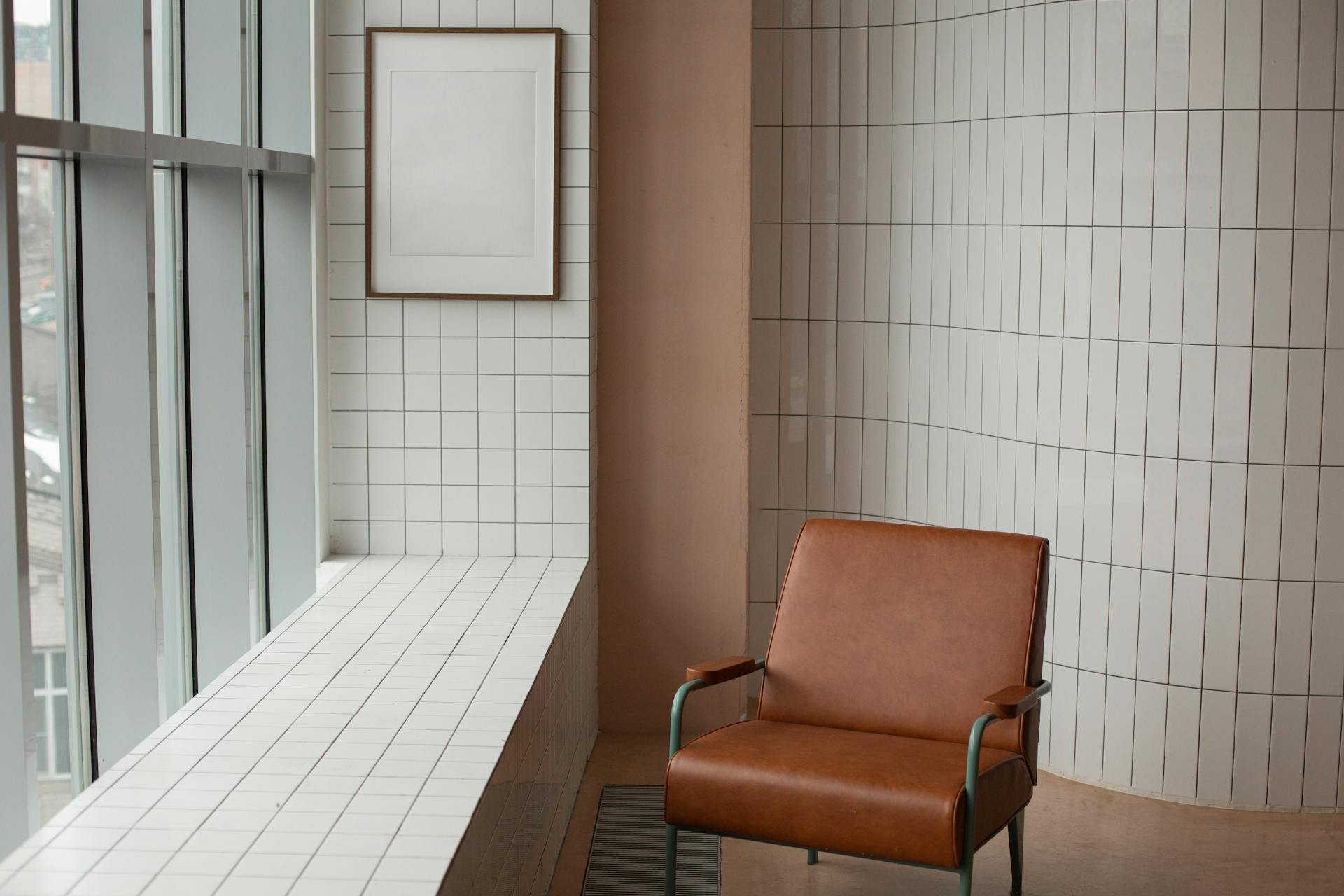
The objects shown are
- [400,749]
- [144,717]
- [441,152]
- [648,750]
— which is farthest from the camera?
[648,750]

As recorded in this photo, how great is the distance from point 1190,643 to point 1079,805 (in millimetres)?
564

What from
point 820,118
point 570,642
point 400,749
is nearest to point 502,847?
point 400,749

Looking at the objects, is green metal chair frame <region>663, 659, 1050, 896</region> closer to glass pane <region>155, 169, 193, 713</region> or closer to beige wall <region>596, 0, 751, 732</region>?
beige wall <region>596, 0, 751, 732</region>

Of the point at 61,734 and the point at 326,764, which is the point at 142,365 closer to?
the point at 61,734

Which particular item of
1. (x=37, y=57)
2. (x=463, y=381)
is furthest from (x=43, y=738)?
(x=463, y=381)

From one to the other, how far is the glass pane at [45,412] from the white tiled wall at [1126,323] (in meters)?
2.59

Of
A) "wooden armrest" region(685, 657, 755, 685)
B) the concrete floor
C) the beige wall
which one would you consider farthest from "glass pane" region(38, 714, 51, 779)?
the beige wall

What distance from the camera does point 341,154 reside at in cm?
386

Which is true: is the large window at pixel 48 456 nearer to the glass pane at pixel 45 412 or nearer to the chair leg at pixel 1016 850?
the glass pane at pixel 45 412

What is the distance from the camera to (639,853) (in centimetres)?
338

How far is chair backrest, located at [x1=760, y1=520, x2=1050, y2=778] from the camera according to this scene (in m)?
3.07

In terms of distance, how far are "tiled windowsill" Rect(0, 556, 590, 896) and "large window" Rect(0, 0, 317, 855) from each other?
0.21m

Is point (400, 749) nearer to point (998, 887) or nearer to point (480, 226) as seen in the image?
point (998, 887)

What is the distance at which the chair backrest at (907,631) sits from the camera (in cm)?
307
